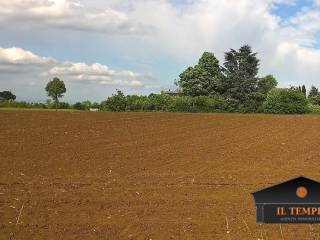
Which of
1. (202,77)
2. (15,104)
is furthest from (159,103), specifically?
(202,77)

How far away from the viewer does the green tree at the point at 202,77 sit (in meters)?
58.3

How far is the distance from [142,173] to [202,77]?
4450 centimetres

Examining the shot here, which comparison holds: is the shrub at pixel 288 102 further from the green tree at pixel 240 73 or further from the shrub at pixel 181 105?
the shrub at pixel 181 105

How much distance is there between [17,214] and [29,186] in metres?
2.32

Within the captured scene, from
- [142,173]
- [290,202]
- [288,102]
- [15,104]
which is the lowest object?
[142,173]

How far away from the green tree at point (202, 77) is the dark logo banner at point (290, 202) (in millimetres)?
53996

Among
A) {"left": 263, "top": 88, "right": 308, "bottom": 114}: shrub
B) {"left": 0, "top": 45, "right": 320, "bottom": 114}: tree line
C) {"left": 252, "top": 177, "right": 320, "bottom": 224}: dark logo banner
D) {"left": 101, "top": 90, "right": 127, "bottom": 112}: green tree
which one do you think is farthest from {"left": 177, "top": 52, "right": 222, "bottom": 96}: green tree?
{"left": 252, "top": 177, "right": 320, "bottom": 224}: dark logo banner

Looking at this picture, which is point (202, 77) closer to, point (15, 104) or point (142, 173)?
point (15, 104)

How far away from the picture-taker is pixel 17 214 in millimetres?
10008

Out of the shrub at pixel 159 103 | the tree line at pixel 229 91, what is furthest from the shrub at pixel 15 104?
the shrub at pixel 159 103

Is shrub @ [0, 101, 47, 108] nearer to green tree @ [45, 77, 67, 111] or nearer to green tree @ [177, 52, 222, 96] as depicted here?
green tree @ [45, 77, 67, 111]

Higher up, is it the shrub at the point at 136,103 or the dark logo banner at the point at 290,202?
the shrub at the point at 136,103

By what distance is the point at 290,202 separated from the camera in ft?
13.1

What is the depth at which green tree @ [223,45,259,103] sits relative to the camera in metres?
56.5
